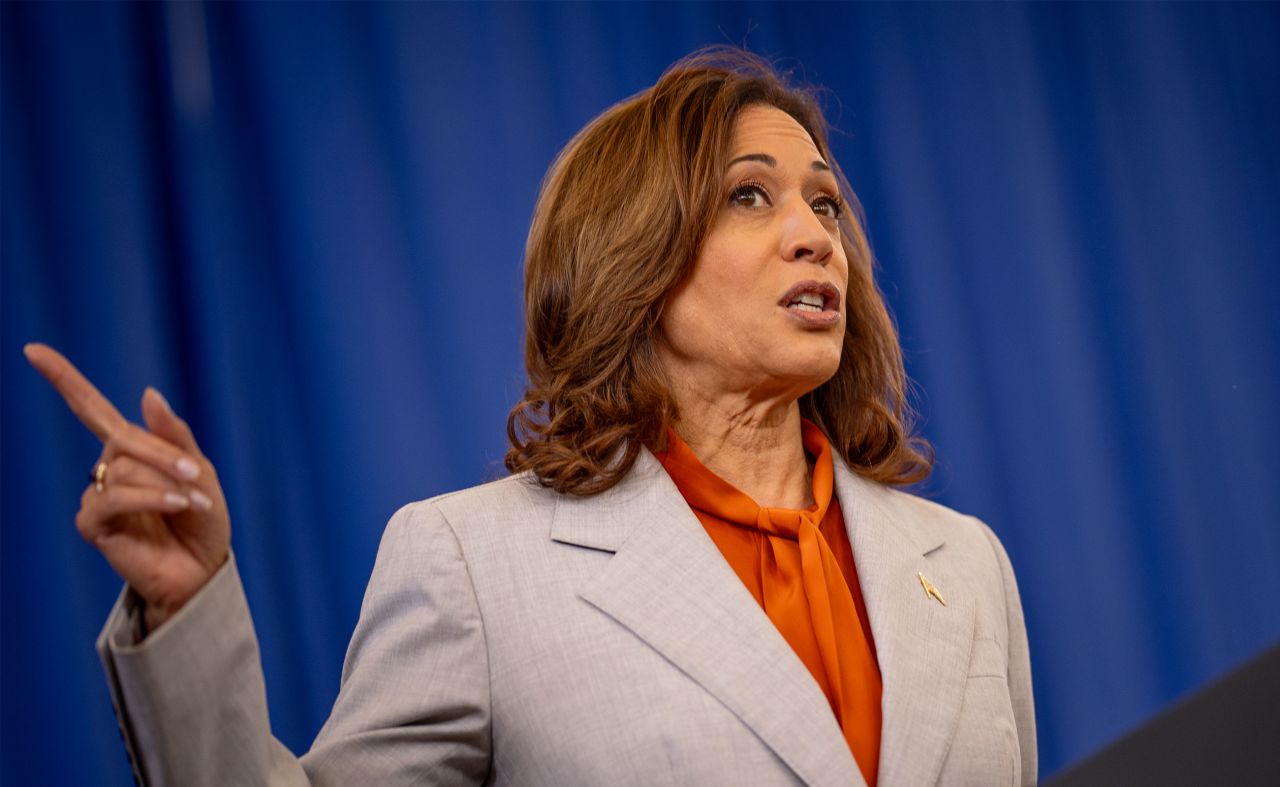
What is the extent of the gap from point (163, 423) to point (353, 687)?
1.48 feet

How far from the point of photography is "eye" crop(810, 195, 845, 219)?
1.73m

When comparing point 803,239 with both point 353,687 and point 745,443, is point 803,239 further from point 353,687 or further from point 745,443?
point 353,687

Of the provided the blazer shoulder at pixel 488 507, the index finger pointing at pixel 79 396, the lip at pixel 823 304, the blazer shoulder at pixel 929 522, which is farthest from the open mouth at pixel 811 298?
the index finger pointing at pixel 79 396

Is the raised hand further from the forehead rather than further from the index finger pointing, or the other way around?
the forehead

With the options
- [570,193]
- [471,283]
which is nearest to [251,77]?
[471,283]

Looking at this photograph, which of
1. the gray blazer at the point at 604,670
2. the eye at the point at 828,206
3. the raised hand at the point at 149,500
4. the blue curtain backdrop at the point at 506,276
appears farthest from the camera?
the blue curtain backdrop at the point at 506,276

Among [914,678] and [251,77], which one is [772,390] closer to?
[914,678]

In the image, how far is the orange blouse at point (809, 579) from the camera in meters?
1.35

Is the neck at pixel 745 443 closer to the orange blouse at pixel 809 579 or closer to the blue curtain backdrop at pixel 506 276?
the orange blouse at pixel 809 579

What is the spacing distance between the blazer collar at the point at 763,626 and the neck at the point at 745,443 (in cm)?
12

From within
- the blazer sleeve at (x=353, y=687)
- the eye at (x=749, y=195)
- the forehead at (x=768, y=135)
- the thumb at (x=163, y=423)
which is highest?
the forehead at (x=768, y=135)

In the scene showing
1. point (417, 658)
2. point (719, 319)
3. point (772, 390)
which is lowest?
point (417, 658)

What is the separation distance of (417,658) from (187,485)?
1.35 feet

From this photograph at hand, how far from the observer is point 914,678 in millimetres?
1365
